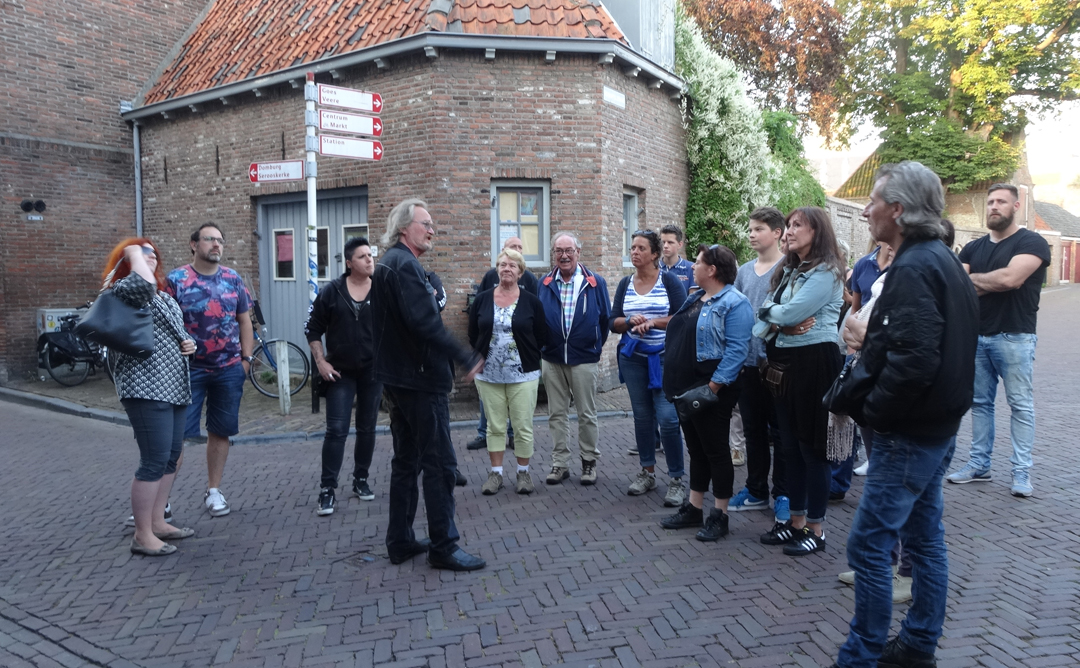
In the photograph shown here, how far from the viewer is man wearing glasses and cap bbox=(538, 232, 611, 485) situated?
5.86m

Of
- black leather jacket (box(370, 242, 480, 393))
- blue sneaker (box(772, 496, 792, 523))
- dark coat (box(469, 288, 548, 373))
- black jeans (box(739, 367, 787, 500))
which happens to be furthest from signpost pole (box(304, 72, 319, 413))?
blue sneaker (box(772, 496, 792, 523))

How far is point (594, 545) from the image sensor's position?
15.0 ft

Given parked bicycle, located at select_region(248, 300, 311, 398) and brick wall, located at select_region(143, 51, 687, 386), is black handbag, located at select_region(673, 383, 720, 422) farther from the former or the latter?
parked bicycle, located at select_region(248, 300, 311, 398)

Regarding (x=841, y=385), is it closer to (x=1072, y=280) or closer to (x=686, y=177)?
(x=686, y=177)

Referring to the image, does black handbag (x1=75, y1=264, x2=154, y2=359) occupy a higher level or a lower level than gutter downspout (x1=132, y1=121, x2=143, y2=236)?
lower

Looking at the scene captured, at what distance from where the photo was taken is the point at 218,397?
517 centimetres

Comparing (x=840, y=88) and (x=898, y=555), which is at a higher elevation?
(x=840, y=88)

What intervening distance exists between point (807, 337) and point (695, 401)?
730 mm

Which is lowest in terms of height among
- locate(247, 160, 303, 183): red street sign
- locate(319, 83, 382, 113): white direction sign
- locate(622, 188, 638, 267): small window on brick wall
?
locate(622, 188, 638, 267): small window on brick wall

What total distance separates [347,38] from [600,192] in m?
4.19

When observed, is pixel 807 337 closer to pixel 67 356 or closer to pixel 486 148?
pixel 486 148

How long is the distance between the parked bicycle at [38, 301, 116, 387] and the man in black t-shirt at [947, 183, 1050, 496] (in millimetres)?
11364

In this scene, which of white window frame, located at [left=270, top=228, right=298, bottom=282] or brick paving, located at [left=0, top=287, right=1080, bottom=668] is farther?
white window frame, located at [left=270, top=228, right=298, bottom=282]

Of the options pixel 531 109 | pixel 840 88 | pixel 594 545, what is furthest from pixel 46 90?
pixel 840 88
